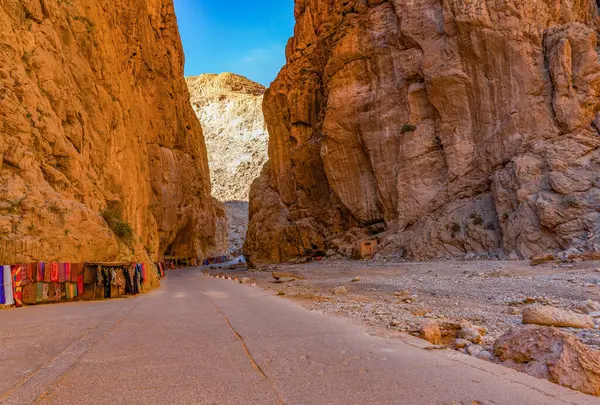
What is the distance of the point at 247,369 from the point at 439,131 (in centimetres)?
3024

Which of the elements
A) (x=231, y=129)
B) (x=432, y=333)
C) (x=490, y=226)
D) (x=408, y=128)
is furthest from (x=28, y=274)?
(x=231, y=129)

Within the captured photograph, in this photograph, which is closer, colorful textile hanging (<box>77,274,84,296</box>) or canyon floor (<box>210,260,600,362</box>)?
canyon floor (<box>210,260,600,362</box>)

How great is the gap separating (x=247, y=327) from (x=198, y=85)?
142023mm

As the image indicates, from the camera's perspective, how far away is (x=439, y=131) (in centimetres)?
3092

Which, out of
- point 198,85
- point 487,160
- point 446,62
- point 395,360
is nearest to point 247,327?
point 395,360

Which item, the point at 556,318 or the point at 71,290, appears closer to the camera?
the point at 556,318

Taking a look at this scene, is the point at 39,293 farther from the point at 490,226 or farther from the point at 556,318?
the point at 490,226

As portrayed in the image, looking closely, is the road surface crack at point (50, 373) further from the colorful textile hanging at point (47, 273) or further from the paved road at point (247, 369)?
the colorful textile hanging at point (47, 273)

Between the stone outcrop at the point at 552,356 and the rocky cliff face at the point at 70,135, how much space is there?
43.8ft

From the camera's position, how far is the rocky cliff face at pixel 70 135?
43.3 feet

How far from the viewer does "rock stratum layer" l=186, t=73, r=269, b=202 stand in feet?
383

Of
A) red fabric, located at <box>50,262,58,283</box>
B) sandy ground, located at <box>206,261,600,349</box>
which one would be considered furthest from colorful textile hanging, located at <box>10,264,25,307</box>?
sandy ground, located at <box>206,261,600,349</box>

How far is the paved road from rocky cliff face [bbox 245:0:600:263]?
18261mm

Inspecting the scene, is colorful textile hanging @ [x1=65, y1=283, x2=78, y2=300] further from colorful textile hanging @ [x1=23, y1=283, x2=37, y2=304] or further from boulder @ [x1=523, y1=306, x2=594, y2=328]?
boulder @ [x1=523, y1=306, x2=594, y2=328]
